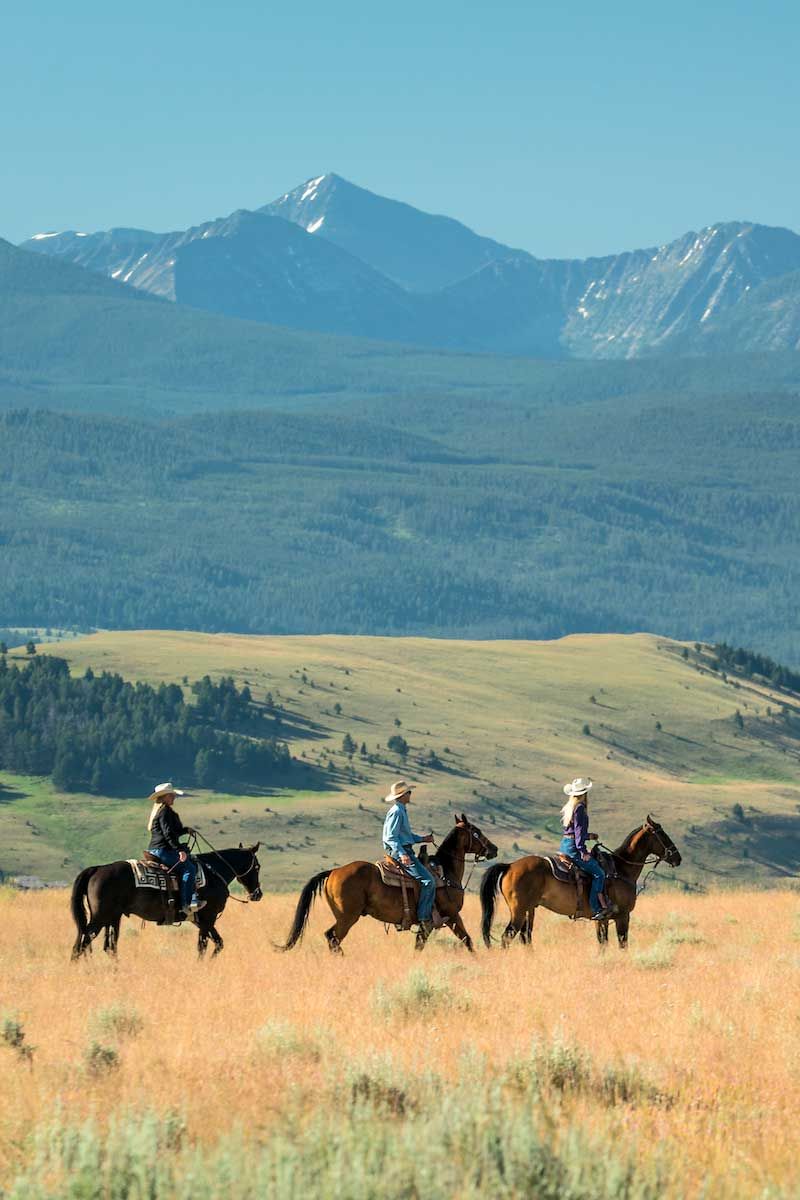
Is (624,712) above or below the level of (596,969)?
below

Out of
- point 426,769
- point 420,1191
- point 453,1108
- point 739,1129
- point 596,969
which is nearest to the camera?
point 420,1191

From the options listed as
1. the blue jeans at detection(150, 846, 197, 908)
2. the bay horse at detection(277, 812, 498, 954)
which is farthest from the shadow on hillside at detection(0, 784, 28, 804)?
the bay horse at detection(277, 812, 498, 954)

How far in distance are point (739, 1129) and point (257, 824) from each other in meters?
115

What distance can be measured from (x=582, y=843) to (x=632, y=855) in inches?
68.4

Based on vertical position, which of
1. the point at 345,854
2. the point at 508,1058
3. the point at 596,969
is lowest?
the point at 345,854

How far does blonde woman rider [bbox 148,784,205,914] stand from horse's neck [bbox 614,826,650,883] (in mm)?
6297

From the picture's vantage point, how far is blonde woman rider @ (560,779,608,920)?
86.2 ft

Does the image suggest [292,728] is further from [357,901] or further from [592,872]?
[357,901]

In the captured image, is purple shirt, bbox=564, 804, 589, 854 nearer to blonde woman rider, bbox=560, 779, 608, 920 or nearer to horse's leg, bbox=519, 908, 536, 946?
blonde woman rider, bbox=560, 779, 608, 920

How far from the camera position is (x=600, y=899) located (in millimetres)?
27000

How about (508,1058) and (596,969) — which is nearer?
(508,1058)

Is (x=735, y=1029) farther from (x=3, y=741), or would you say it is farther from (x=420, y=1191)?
(x=3, y=741)

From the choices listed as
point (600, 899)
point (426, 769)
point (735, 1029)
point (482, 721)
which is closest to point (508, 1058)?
point (735, 1029)

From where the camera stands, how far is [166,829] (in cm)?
2523
